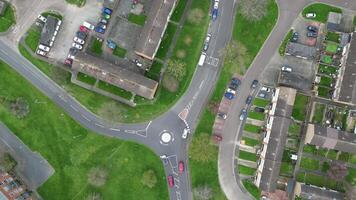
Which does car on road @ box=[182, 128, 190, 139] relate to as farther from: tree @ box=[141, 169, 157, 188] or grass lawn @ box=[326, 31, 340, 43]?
grass lawn @ box=[326, 31, 340, 43]

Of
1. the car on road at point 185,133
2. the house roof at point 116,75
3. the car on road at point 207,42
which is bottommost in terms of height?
the car on road at point 185,133

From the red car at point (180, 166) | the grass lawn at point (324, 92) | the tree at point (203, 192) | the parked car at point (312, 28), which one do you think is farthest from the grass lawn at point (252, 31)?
the tree at point (203, 192)

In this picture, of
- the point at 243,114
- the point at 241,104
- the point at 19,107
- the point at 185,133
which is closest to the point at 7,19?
the point at 19,107

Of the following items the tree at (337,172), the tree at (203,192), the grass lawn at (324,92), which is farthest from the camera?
the grass lawn at (324,92)

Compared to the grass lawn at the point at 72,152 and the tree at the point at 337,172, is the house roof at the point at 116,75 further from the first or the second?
the tree at the point at 337,172

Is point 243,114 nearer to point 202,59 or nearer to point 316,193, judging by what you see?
point 202,59

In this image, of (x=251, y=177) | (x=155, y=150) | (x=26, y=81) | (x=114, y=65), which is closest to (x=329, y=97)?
(x=251, y=177)

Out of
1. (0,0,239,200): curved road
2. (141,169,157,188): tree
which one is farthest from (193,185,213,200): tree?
(141,169,157,188): tree
